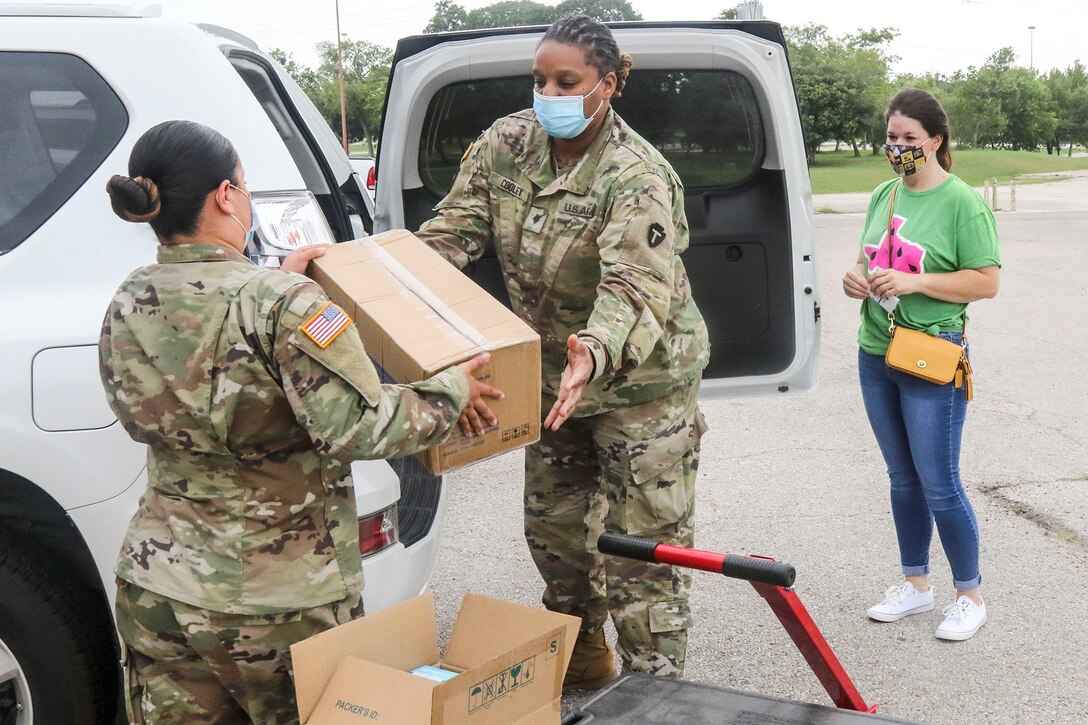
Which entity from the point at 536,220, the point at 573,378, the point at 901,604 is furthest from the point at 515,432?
the point at 901,604

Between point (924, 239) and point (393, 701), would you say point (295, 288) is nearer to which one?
point (393, 701)

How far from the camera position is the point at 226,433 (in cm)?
197

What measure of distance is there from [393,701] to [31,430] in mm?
1017

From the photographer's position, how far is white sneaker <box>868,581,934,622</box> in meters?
3.99

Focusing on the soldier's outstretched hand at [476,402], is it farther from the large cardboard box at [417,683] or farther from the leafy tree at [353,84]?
the leafy tree at [353,84]

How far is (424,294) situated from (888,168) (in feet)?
142

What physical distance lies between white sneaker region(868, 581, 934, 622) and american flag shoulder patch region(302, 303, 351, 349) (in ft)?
8.95

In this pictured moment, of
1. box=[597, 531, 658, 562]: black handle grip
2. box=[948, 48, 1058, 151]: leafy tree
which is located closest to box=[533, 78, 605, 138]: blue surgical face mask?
box=[597, 531, 658, 562]: black handle grip

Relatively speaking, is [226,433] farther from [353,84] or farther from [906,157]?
[353,84]

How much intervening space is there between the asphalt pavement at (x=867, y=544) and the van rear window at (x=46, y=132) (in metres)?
2.06

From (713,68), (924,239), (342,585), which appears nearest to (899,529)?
(924,239)

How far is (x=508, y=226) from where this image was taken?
10.2 feet

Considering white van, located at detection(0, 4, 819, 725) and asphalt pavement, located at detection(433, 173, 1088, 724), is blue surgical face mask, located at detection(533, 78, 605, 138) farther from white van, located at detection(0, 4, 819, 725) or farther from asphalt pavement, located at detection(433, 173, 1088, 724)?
asphalt pavement, located at detection(433, 173, 1088, 724)

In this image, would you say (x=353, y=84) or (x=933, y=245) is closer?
(x=933, y=245)
